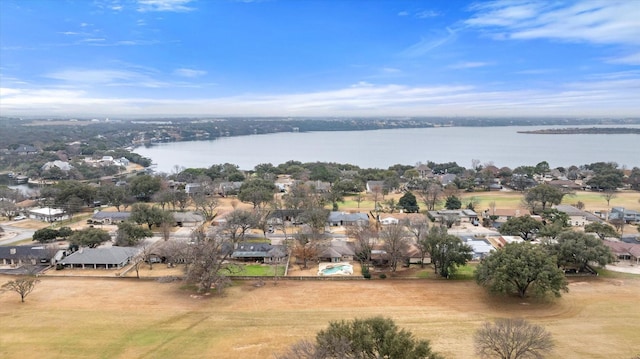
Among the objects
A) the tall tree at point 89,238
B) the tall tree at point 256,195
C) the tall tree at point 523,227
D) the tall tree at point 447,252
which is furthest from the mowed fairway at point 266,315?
the tall tree at point 256,195

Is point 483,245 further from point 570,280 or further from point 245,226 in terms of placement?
point 245,226

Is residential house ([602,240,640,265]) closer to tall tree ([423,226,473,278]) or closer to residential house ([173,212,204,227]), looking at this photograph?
tall tree ([423,226,473,278])

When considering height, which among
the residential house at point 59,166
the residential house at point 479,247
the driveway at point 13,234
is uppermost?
the residential house at point 59,166

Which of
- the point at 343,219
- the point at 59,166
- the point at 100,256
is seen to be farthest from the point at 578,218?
the point at 59,166

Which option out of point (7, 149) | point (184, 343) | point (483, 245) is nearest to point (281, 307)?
point (184, 343)

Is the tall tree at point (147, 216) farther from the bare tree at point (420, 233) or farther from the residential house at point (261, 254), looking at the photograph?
the bare tree at point (420, 233)
